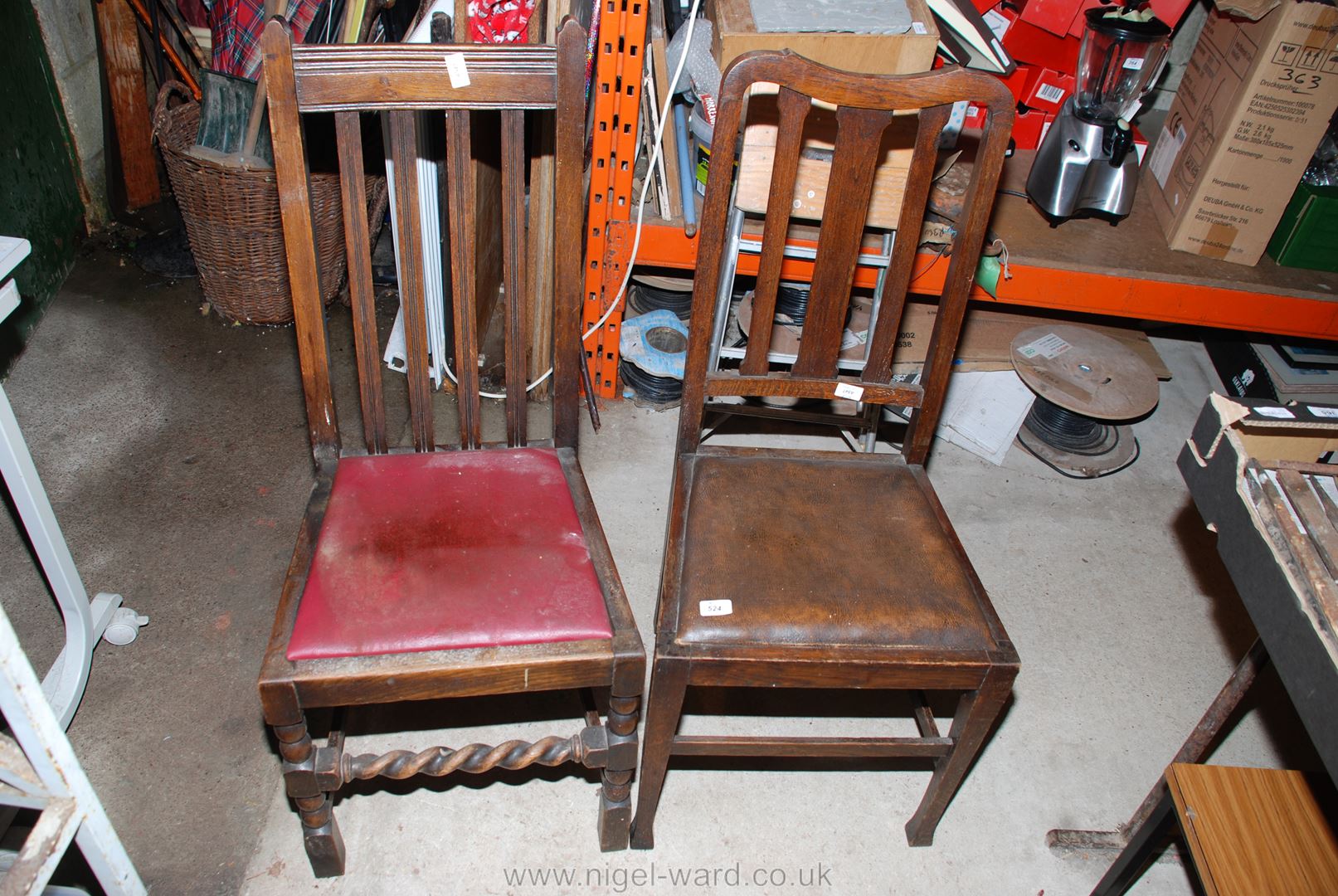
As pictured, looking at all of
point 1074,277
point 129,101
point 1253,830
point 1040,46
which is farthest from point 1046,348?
point 129,101

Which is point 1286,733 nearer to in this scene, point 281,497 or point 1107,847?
point 1107,847

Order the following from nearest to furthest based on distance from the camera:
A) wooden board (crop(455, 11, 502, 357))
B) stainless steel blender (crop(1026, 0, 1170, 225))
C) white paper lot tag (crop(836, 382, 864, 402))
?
white paper lot tag (crop(836, 382, 864, 402)), stainless steel blender (crop(1026, 0, 1170, 225)), wooden board (crop(455, 11, 502, 357))

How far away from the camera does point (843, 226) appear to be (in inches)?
57.1

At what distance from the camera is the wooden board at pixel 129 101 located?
284 centimetres

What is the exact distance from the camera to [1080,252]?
2.27 metres

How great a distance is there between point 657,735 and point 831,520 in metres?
0.43

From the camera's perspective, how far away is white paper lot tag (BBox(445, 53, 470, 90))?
4.26ft

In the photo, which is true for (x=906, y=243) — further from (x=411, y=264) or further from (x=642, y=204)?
(x=642, y=204)

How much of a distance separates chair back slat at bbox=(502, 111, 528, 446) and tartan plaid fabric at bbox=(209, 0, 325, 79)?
168 centimetres

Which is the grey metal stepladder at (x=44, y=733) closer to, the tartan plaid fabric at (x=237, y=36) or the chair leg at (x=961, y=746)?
the chair leg at (x=961, y=746)

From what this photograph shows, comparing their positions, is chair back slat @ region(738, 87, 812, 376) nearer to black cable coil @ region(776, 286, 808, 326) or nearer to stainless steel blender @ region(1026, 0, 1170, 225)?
black cable coil @ region(776, 286, 808, 326)

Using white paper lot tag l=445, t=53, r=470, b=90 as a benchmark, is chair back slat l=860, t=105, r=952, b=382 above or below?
below

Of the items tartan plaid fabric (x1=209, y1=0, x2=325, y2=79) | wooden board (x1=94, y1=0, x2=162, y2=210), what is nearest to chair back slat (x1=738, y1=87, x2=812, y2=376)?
tartan plaid fabric (x1=209, y1=0, x2=325, y2=79)

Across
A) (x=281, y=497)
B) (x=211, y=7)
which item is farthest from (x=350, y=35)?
(x=281, y=497)
